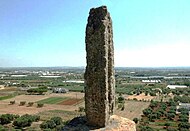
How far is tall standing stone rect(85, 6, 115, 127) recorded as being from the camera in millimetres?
9266

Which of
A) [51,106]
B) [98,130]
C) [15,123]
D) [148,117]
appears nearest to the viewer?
[98,130]

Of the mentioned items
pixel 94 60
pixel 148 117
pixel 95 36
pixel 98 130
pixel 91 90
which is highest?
pixel 95 36

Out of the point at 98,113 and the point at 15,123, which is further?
the point at 15,123

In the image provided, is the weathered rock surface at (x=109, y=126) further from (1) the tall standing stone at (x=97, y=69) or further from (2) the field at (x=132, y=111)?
(2) the field at (x=132, y=111)

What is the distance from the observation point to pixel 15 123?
1465 inches

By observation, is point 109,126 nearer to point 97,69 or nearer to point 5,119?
point 97,69

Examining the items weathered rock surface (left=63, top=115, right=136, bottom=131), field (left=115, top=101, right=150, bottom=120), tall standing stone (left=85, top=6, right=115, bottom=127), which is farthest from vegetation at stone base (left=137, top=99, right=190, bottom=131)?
tall standing stone (left=85, top=6, right=115, bottom=127)

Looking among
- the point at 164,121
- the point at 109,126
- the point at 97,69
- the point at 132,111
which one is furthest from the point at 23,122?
the point at 97,69

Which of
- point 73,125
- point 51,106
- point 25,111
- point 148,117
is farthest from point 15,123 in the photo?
point 73,125

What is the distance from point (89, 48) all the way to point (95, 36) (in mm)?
495

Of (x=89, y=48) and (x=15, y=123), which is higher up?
(x=89, y=48)

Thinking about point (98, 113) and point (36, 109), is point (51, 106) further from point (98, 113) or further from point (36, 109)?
point (98, 113)

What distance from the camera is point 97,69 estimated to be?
9352mm

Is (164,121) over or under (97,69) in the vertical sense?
under
